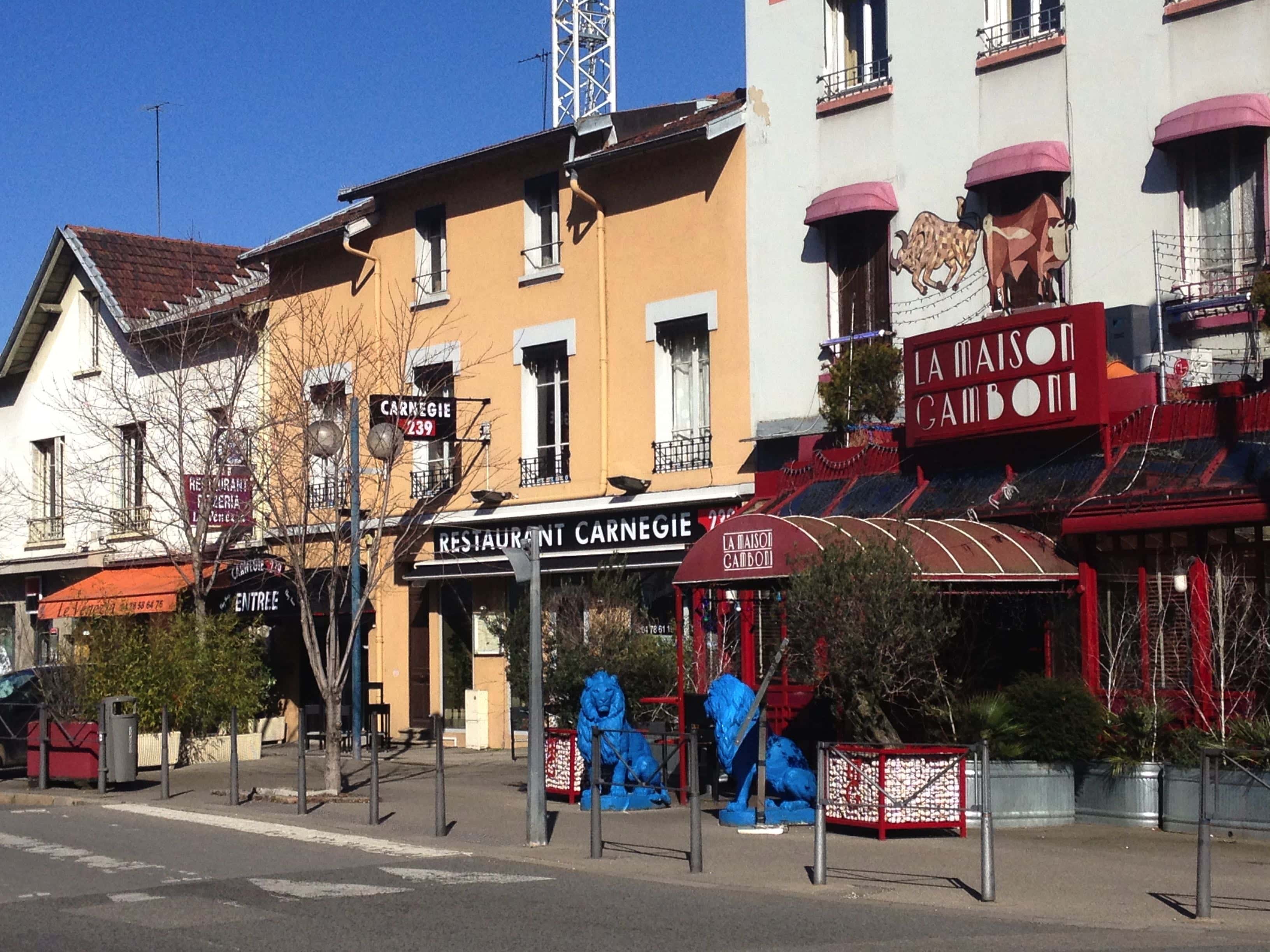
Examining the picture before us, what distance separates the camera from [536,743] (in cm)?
1391

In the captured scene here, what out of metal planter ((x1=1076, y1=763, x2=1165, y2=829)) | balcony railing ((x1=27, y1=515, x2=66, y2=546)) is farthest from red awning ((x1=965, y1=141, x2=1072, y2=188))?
balcony railing ((x1=27, y1=515, x2=66, y2=546))

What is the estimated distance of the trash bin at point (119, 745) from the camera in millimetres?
19422

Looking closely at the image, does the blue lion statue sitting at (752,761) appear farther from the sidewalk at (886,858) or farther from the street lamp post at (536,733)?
the street lamp post at (536,733)

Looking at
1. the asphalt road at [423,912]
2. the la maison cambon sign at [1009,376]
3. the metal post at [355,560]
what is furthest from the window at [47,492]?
the la maison cambon sign at [1009,376]

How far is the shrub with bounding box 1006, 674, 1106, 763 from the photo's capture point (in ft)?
48.4

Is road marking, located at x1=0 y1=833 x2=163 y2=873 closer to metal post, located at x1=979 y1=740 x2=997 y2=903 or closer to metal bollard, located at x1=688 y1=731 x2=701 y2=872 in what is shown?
metal bollard, located at x1=688 y1=731 x2=701 y2=872

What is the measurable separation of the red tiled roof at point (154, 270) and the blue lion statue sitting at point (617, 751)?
1679 centimetres

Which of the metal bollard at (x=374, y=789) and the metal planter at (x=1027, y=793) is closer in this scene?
the metal planter at (x=1027, y=793)

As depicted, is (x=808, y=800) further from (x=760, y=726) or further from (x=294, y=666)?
(x=294, y=666)

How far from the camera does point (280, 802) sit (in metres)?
18.2

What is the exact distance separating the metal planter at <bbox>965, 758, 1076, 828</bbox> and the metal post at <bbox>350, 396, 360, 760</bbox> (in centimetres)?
785

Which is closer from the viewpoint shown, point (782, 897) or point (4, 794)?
point (782, 897)

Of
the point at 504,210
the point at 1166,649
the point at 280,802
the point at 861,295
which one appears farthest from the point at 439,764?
the point at 504,210

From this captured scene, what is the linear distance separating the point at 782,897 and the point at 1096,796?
16.0 ft
